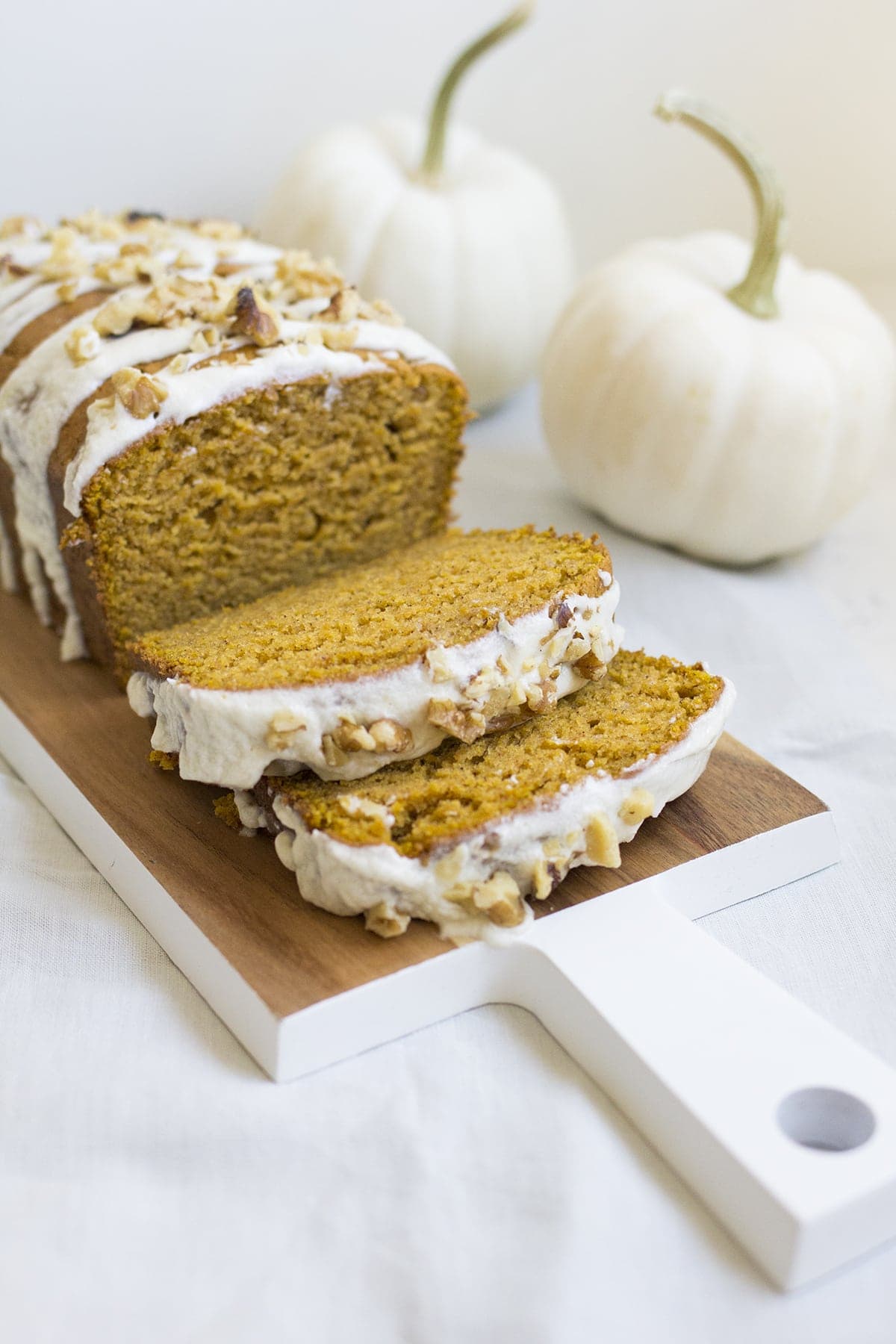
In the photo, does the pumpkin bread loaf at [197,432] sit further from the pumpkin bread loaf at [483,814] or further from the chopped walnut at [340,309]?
the pumpkin bread loaf at [483,814]

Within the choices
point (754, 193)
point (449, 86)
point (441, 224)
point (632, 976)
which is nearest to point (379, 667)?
point (632, 976)

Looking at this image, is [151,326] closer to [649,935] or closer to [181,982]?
[181,982]

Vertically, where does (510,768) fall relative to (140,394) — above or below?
below

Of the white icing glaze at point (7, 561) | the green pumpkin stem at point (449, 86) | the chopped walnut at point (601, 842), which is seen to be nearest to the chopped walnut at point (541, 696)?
the chopped walnut at point (601, 842)

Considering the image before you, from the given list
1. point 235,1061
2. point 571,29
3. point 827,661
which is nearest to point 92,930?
point 235,1061

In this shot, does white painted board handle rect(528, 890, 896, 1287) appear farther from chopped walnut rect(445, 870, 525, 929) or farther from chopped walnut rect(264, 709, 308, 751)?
chopped walnut rect(264, 709, 308, 751)

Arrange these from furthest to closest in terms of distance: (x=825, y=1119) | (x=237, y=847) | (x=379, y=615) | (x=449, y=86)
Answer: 1. (x=449, y=86)
2. (x=379, y=615)
3. (x=237, y=847)
4. (x=825, y=1119)

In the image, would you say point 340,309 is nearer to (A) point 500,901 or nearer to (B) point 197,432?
(B) point 197,432
